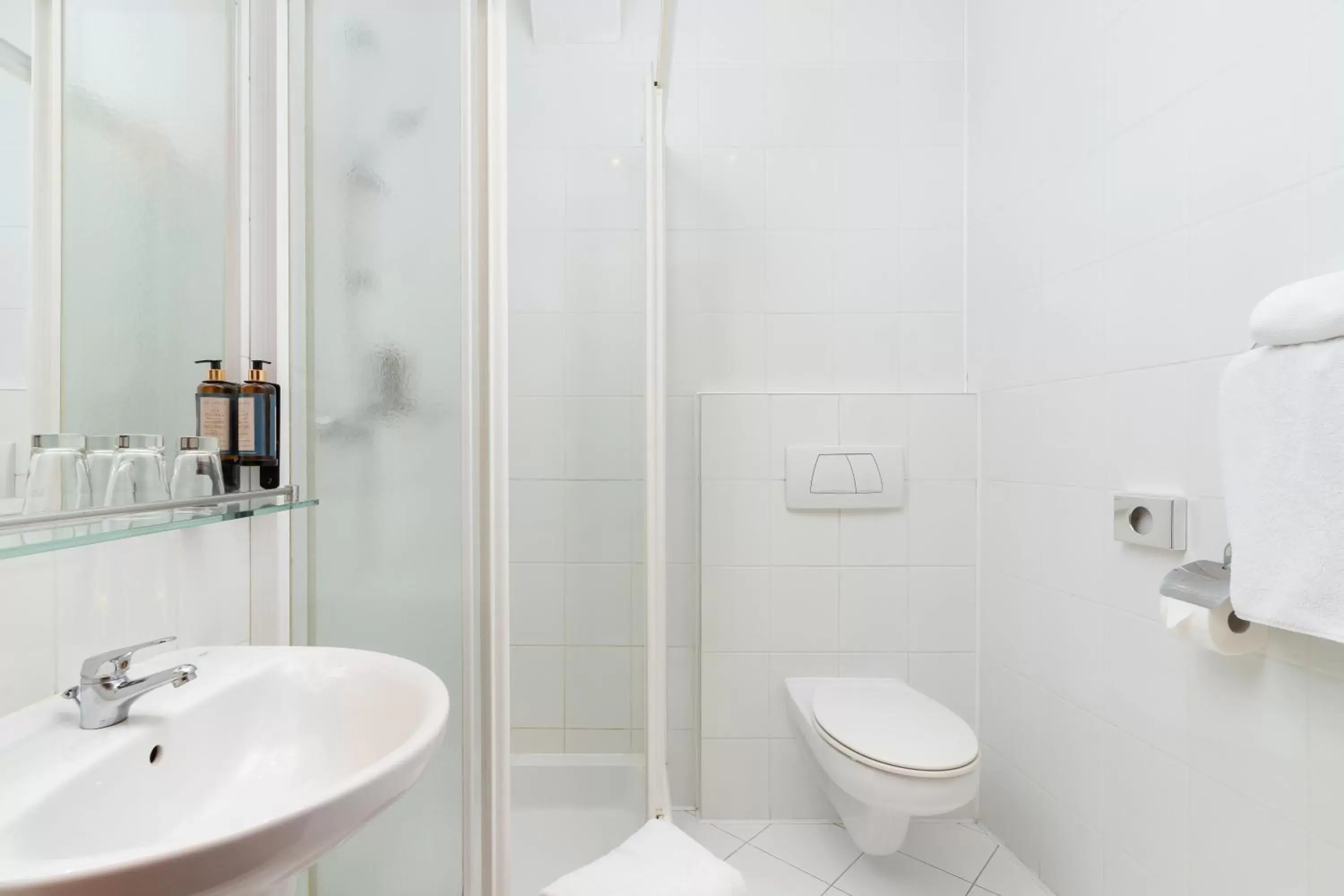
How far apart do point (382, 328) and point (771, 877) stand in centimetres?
150

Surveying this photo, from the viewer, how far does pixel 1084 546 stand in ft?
4.64

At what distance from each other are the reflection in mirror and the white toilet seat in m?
1.35

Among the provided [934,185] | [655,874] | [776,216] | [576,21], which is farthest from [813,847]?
[576,21]

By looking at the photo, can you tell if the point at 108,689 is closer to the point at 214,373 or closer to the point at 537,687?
the point at 214,373

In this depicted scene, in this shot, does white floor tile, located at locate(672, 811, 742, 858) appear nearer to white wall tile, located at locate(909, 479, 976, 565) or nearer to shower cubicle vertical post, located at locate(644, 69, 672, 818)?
shower cubicle vertical post, located at locate(644, 69, 672, 818)

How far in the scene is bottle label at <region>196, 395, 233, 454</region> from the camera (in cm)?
88

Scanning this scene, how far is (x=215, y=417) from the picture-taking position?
2.91ft

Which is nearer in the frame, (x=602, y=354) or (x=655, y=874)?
(x=655, y=874)

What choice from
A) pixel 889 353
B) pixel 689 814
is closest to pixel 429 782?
pixel 689 814

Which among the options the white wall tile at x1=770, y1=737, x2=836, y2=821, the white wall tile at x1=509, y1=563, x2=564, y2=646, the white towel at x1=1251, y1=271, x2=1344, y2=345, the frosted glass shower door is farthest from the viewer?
the white wall tile at x1=770, y1=737, x2=836, y2=821

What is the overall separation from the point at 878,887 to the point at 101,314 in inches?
71.4

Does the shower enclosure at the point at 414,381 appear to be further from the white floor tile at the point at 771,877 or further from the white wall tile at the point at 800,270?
the white wall tile at the point at 800,270

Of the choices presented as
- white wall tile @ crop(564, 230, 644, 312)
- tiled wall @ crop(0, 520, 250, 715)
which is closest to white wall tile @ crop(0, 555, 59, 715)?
tiled wall @ crop(0, 520, 250, 715)

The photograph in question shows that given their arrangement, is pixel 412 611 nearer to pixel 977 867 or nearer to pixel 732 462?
pixel 732 462
